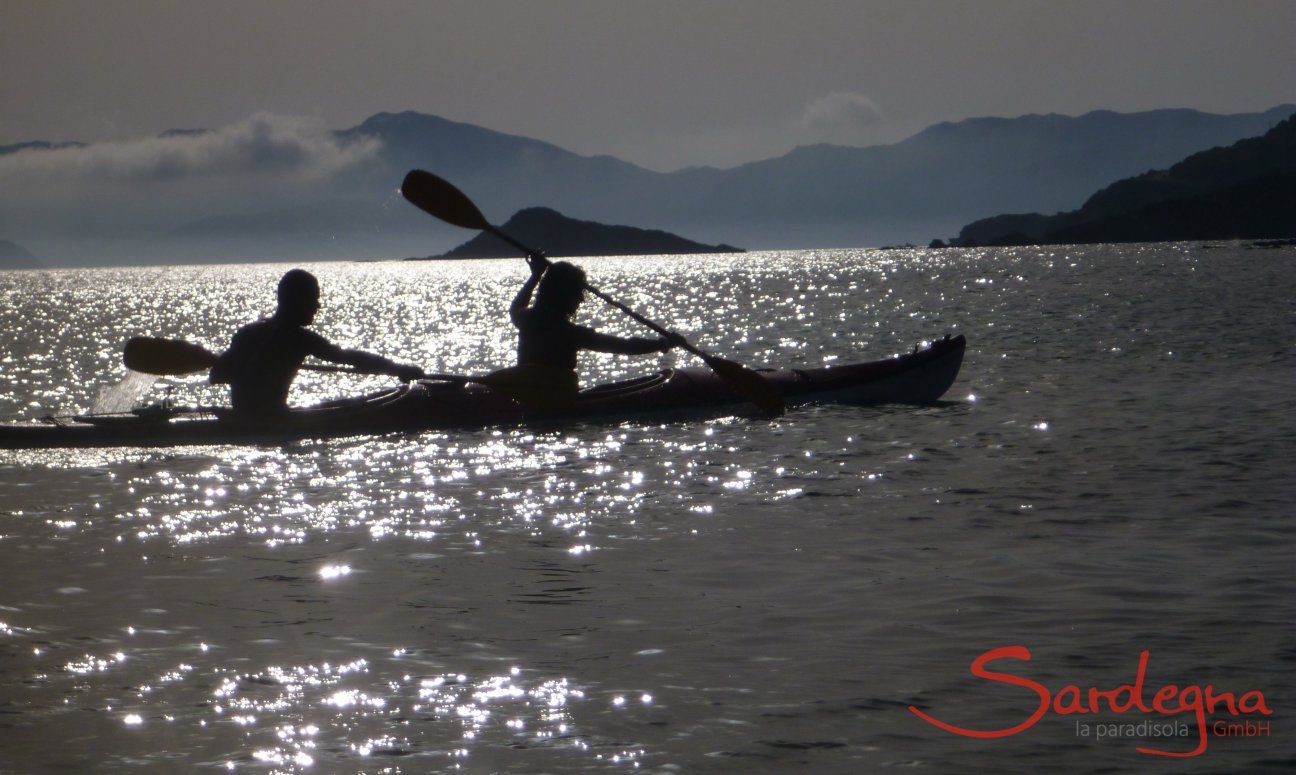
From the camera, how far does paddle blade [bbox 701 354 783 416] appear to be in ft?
48.8

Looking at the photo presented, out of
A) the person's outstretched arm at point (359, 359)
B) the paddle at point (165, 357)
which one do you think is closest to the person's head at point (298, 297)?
the person's outstretched arm at point (359, 359)

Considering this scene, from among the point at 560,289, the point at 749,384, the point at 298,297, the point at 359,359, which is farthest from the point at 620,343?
the point at 298,297

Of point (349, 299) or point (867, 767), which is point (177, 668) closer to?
point (867, 767)

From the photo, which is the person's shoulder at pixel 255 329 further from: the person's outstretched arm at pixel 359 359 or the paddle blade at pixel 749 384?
the paddle blade at pixel 749 384

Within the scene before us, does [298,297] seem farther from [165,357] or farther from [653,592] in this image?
[653,592]

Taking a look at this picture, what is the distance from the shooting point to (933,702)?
546 cm

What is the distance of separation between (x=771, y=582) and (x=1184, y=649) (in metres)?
2.39

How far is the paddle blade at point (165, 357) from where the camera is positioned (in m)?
12.8

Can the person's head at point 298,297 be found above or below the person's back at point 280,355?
above

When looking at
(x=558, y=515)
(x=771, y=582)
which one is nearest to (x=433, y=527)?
(x=558, y=515)

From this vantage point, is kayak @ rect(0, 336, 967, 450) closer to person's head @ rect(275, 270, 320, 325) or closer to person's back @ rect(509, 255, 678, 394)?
person's back @ rect(509, 255, 678, 394)

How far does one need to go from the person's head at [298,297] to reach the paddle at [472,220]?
2.18 metres

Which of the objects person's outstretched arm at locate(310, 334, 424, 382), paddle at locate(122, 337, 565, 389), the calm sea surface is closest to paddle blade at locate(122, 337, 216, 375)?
paddle at locate(122, 337, 565, 389)

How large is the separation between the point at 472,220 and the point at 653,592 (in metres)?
8.03
